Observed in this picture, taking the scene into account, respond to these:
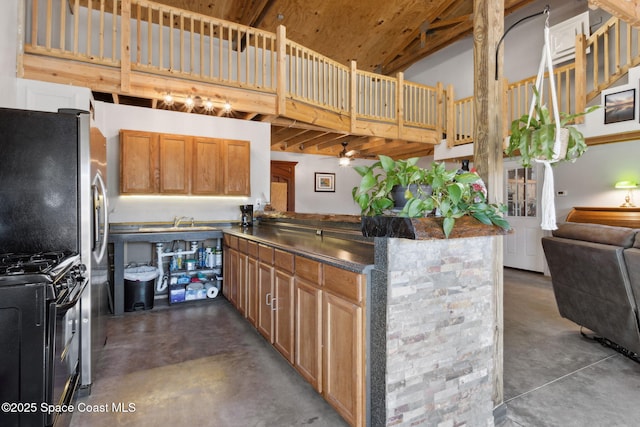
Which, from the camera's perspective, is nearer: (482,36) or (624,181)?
(482,36)

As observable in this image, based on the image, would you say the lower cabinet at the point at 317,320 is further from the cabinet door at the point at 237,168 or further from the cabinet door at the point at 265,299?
the cabinet door at the point at 237,168

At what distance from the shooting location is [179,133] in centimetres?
467

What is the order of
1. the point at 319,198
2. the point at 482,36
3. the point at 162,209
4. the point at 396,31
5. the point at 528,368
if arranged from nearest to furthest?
the point at 482,36 < the point at 528,368 < the point at 162,209 < the point at 396,31 < the point at 319,198

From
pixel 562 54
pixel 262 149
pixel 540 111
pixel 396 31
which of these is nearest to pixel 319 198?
pixel 262 149

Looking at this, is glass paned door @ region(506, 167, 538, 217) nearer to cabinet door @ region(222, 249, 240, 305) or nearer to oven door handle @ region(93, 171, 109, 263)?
cabinet door @ region(222, 249, 240, 305)

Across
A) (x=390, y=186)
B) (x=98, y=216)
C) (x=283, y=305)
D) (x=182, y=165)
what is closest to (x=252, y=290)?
(x=283, y=305)

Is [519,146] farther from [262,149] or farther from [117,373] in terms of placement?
[262,149]

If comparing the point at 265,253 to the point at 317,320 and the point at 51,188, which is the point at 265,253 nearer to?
the point at 317,320

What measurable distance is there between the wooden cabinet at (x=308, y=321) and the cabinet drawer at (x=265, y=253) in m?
0.53

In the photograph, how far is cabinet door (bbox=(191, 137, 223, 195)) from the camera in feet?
14.9

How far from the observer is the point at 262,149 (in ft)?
17.2

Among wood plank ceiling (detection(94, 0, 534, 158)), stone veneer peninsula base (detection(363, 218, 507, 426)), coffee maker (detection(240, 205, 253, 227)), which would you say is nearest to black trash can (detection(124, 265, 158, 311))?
coffee maker (detection(240, 205, 253, 227))

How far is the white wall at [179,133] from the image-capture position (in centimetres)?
435

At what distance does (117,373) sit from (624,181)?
22.9ft
